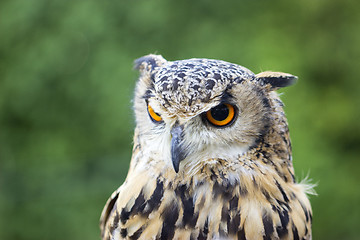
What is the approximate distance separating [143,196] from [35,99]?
3248 millimetres

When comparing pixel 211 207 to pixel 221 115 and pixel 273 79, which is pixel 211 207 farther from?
pixel 273 79

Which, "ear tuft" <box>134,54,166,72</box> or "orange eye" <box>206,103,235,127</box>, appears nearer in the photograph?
"orange eye" <box>206,103,235,127</box>

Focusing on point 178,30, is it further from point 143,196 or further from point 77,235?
point 143,196

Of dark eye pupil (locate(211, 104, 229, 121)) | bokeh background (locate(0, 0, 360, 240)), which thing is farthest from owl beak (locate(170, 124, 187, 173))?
bokeh background (locate(0, 0, 360, 240))

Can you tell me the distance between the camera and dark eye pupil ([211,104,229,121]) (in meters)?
1.32

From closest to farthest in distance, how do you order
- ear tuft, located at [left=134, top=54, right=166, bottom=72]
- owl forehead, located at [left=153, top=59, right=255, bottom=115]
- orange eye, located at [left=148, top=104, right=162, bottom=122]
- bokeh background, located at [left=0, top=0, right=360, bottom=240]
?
owl forehead, located at [left=153, top=59, right=255, bottom=115], orange eye, located at [left=148, top=104, right=162, bottom=122], ear tuft, located at [left=134, top=54, right=166, bottom=72], bokeh background, located at [left=0, top=0, right=360, bottom=240]

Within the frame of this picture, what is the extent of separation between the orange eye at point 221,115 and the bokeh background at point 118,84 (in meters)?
2.41

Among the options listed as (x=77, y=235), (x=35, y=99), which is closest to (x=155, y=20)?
(x=35, y=99)

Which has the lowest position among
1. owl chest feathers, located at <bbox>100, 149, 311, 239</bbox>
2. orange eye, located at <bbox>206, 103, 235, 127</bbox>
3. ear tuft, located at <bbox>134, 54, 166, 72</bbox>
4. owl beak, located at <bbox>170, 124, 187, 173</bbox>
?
owl chest feathers, located at <bbox>100, 149, 311, 239</bbox>

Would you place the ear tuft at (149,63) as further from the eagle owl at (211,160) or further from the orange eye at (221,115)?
the orange eye at (221,115)

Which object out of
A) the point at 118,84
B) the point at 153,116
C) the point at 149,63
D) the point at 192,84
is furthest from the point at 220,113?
the point at 118,84

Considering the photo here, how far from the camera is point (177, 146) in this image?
51.5 inches

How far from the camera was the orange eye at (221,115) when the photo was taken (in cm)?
133

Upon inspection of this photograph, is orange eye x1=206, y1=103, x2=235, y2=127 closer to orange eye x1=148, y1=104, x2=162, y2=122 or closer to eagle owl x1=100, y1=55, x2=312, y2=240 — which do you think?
eagle owl x1=100, y1=55, x2=312, y2=240
